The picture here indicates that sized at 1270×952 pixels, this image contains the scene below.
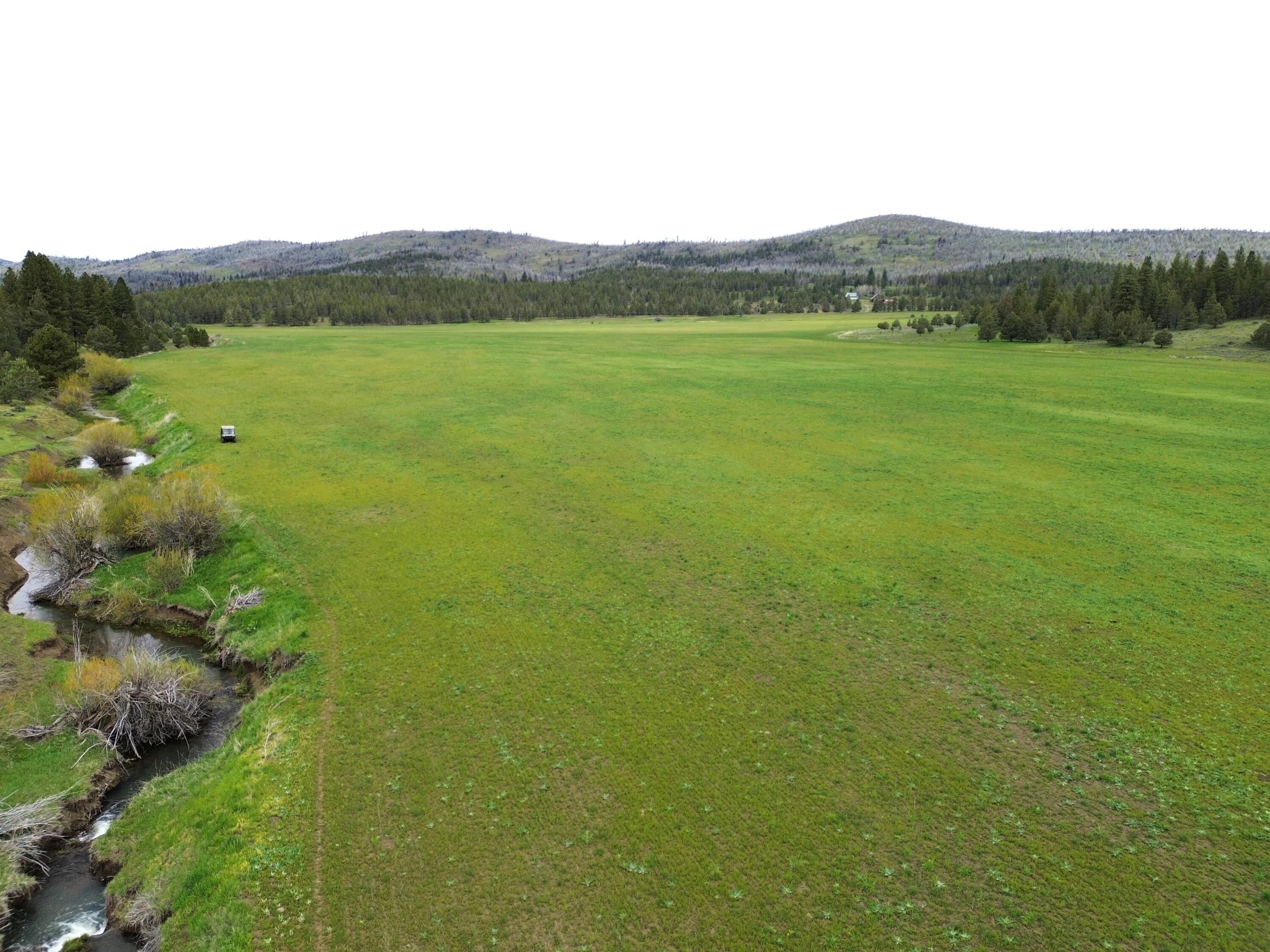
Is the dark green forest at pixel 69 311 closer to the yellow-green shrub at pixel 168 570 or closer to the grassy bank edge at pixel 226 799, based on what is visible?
the yellow-green shrub at pixel 168 570

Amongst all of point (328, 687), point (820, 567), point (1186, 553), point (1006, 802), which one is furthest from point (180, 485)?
point (1186, 553)

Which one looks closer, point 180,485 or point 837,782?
point 837,782

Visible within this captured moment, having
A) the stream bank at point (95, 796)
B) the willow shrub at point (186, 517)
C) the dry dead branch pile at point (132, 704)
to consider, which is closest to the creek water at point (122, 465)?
the willow shrub at point (186, 517)

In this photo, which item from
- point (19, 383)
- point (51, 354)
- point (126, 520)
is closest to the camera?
point (126, 520)

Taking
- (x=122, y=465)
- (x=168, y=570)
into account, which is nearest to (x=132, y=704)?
(x=168, y=570)

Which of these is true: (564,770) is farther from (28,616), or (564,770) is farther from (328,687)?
(28,616)

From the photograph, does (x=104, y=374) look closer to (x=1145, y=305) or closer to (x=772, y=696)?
(x=772, y=696)
